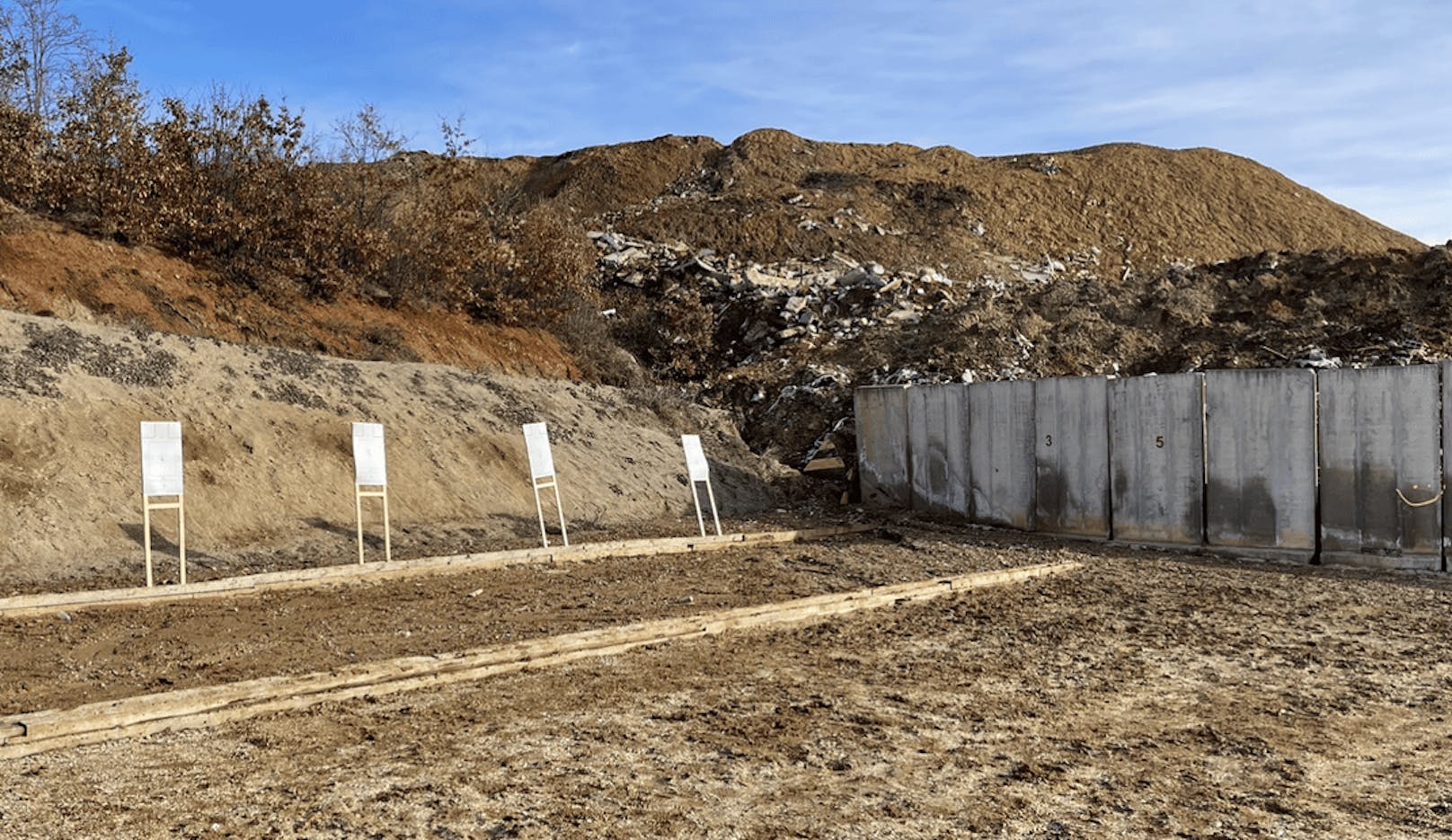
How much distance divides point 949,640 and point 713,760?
3631 mm

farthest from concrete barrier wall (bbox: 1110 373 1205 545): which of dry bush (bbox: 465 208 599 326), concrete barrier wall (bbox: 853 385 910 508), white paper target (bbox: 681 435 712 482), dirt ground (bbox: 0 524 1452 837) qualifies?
dry bush (bbox: 465 208 599 326)

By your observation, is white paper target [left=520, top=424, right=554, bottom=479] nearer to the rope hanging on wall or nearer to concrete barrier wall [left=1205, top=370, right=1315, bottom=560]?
concrete barrier wall [left=1205, top=370, right=1315, bottom=560]

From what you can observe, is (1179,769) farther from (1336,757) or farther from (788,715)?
(788,715)

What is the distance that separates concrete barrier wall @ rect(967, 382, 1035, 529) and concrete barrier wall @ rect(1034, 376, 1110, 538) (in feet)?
0.49

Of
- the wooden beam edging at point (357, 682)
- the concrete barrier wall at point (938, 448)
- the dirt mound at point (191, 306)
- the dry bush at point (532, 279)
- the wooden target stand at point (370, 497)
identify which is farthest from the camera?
the dry bush at point (532, 279)

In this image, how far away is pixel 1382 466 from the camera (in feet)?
42.2

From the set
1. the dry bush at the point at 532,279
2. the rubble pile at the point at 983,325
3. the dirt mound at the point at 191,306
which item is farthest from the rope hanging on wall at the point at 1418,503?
the dry bush at the point at 532,279

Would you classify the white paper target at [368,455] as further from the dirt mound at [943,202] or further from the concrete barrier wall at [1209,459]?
the dirt mound at [943,202]

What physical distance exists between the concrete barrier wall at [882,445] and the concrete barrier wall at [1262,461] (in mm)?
4640

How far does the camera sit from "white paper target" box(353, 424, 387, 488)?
13062mm

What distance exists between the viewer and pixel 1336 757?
6.14m

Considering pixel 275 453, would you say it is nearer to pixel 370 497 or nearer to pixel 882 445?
pixel 370 497

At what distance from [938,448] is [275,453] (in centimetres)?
860

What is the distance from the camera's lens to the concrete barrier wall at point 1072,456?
15.2 metres
